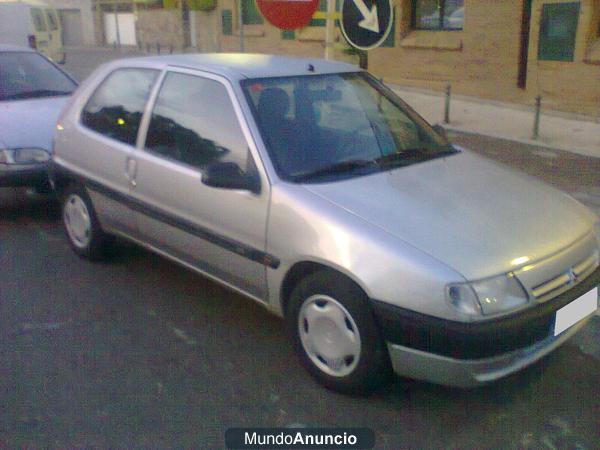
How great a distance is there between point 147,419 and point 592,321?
2831 mm

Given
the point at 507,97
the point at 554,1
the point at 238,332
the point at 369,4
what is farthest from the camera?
the point at 507,97

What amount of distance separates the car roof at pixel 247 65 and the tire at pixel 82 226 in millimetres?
1120

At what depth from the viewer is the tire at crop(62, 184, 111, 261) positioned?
5371mm

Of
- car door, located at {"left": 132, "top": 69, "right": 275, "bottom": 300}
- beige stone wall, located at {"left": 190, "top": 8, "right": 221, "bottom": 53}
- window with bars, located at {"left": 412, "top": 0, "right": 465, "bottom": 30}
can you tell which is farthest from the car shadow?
beige stone wall, located at {"left": 190, "top": 8, "right": 221, "bottom": 53}

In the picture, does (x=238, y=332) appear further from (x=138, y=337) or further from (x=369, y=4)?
(x=369, y=4)

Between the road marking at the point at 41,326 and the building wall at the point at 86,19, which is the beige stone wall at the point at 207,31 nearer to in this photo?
the building wall at the point at 86,19

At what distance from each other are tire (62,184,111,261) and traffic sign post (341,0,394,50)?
2698mm

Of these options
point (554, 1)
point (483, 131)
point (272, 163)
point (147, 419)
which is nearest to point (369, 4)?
point (272, 163)

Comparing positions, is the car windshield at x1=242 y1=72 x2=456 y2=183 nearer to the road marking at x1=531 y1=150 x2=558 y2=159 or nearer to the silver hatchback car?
the silver hatchback car

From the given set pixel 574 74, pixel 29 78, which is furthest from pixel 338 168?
pixel 574 74

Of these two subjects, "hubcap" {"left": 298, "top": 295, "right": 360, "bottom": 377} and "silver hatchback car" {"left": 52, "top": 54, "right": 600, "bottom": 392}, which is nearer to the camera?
"silver hatchback car" {"left": 52, "top": 54, "right": 600, "bottom": 392}

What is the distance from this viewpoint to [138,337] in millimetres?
4328

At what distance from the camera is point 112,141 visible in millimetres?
5020

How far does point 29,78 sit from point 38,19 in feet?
52.1
